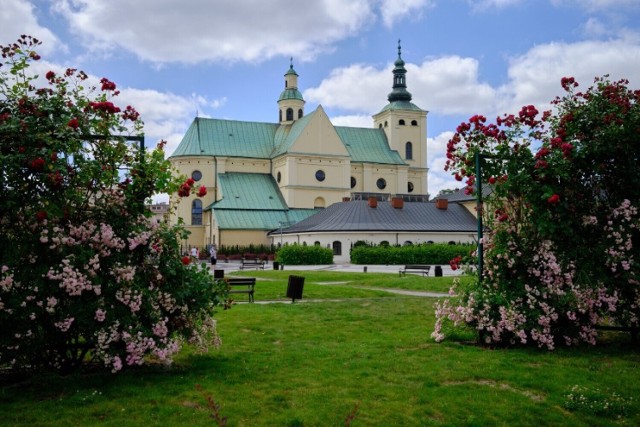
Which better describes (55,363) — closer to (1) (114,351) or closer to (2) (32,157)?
(1) (114,351)

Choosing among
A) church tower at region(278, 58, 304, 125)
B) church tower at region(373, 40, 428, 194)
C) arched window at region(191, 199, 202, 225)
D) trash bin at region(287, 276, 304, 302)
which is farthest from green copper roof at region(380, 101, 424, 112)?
trash bin at region(287, 276, 304, 302)

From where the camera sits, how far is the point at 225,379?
28.3 feet

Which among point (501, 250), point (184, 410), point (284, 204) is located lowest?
point (184, 410)

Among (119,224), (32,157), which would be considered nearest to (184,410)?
(119,224)

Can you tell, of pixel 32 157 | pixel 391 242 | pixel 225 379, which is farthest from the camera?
pixel 391 242

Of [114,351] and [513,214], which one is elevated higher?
[513,214]

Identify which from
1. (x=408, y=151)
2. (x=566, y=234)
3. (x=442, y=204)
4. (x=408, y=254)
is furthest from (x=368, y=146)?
(x=566, y=234)

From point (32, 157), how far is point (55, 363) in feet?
9.90

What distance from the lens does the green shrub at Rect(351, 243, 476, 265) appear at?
50.2 metres

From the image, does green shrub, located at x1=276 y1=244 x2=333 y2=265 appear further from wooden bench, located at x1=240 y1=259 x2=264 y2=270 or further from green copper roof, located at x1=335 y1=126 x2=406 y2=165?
green copper roof, located at x1=335 y1=126 x2=406 y2=165

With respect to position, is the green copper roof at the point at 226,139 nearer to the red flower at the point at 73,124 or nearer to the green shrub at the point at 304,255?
the green shrub at the point at 304,255

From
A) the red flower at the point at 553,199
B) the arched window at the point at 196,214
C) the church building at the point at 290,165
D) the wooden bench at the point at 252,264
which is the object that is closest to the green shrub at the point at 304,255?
the wooden bench at the point at 252,264

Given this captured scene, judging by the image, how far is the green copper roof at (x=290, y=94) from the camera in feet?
270

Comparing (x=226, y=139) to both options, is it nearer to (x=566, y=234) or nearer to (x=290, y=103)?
(x=290, y=103)
